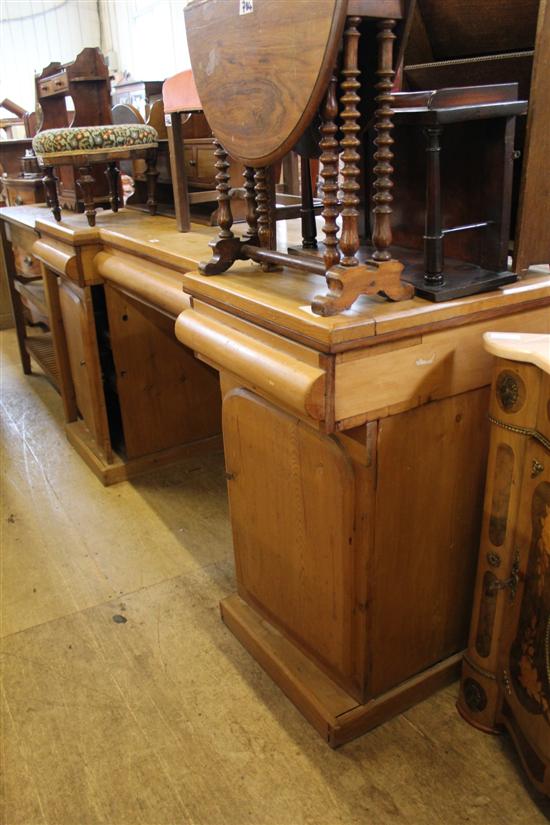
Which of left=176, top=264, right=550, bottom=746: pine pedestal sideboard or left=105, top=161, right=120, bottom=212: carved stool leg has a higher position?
left=105, top=161, right=120, bottom=212: carved stool leg

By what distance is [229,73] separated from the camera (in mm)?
1287

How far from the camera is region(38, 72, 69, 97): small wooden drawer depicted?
115 inches

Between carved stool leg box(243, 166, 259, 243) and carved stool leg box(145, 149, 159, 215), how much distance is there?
1.13m

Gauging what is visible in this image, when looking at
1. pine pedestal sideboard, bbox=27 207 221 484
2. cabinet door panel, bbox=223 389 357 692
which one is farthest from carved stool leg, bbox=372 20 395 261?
pine pedestal sideboard, bbox=27 207 221 484

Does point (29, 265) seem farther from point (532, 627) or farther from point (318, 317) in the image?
point (532, 627)

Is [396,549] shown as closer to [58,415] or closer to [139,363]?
[139,363]

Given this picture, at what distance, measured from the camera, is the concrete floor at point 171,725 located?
1.41 meters

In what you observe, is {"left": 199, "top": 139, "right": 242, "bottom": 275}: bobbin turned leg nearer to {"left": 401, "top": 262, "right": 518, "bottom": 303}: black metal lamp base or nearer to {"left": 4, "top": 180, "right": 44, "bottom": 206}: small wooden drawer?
{"left": 401, "top": 262, "right": 518, "bottom": 303}: black metal lamp base

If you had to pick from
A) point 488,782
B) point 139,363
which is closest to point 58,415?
point 139,363

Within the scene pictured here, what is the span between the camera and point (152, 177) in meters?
2.63

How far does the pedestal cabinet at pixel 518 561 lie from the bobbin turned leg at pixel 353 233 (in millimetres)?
220

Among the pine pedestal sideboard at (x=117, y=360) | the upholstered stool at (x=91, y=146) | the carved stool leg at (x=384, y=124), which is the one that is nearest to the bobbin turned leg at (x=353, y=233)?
the carved stool leg at (x=384, y=124)

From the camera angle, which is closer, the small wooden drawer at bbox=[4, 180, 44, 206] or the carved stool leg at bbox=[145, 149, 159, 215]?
the carved stool leg at bbox=[145, 149, 159, 215]

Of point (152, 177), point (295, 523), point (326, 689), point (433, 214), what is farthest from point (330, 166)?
point (152, 177)
